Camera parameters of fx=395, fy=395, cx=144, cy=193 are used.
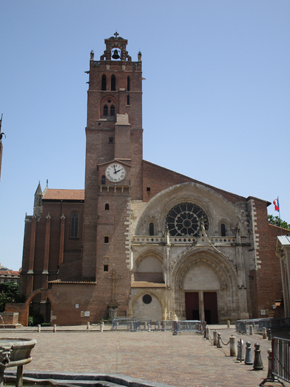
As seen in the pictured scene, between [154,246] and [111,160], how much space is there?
932cm

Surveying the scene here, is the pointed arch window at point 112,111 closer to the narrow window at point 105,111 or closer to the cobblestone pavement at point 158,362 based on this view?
the narrow window at point 105,111

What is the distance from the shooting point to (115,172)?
3669cm

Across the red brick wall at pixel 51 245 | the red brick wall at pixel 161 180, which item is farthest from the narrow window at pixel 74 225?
the red brick wall at pixel 161 180

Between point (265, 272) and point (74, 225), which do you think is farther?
point (74, 225)

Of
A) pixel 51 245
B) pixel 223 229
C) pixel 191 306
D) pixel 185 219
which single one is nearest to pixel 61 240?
pixel 51 245

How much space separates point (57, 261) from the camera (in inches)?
1865

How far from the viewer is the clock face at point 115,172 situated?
120 ft

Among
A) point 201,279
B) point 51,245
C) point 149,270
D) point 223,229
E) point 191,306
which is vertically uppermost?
point 223,229

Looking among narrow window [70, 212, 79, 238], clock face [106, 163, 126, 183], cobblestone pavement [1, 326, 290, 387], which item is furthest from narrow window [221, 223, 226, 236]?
narrow window [70, 212, 79, 238]

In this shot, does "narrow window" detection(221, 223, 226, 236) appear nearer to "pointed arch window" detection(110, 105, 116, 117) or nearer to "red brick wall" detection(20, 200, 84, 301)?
"pointed arch window" detection(110, 105, 116, 117)

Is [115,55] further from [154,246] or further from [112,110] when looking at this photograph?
[154,246]

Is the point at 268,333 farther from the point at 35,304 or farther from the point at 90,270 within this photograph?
the point at 35,304

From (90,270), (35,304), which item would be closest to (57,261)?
(35,304)

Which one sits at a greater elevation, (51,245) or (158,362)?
(51,245)
